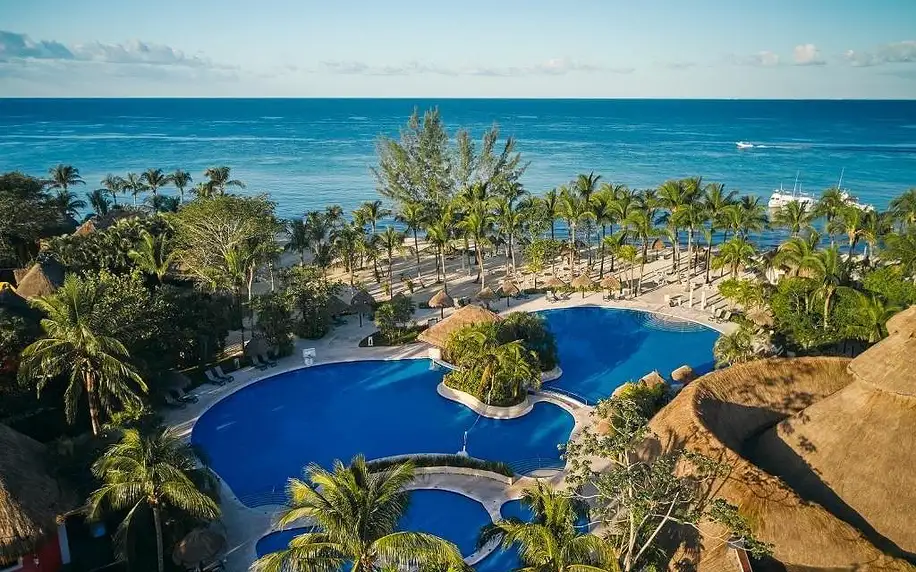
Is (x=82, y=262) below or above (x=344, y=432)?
above

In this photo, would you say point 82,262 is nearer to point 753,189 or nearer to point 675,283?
point 675,283

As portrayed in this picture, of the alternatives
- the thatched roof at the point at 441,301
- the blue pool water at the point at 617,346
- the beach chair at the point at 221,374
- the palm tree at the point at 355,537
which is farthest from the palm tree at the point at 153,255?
the palm tree at the point at 355,537

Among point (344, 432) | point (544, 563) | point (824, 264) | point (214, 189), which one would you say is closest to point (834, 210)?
point (824, 264)

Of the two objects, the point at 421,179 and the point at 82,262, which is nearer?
the point at 82,262

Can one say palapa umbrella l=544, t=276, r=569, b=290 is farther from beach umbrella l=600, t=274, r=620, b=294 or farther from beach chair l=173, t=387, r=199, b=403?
beach chair l=173, t=387, r=199, b=403

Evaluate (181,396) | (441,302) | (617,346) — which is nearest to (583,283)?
(617,346)

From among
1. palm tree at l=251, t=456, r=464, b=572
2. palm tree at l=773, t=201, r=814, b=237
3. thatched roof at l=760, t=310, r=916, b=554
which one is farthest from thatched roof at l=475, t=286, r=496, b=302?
palm tree at l=251, t=456, r=464, b=572

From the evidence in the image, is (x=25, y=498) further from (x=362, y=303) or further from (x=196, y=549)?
(x=362, y=303)
